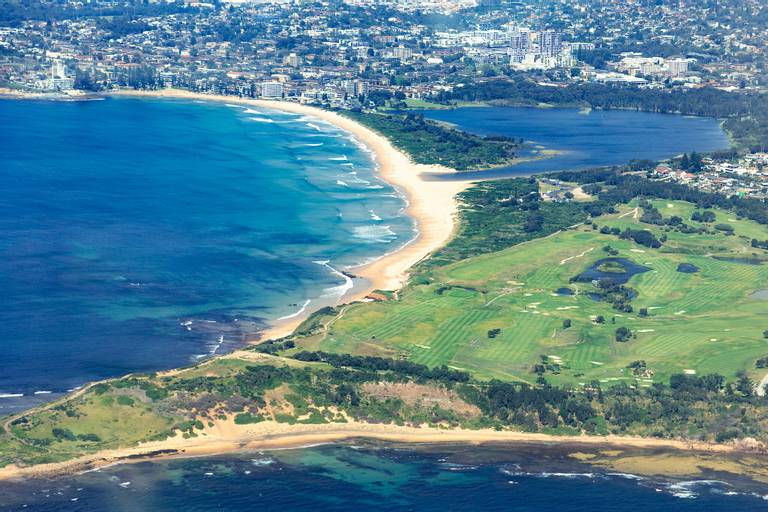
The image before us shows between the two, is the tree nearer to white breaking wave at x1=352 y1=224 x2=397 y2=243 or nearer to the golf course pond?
the golf course pond

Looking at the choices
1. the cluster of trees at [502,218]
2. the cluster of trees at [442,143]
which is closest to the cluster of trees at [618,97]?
the cluster of trees at [442,143]

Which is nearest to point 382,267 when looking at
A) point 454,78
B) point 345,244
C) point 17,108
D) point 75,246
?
point 345,244

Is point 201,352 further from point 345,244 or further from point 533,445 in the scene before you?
point 345,244

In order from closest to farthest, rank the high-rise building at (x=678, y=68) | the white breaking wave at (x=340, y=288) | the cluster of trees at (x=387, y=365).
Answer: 1. the cluster of trees at (x=387, y=365)
2. the white breaking wave at (x=340, y=288)
3. the high-rise building at (x=678, y=68)

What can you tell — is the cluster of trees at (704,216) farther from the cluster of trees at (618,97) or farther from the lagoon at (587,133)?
the cluster of trees at (618,97)

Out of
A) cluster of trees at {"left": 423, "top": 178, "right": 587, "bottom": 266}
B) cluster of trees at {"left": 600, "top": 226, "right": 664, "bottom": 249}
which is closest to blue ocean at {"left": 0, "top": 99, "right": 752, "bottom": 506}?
cluster of trees at {"left": 423, "top": 178, "right": 587, "bottom": 266}

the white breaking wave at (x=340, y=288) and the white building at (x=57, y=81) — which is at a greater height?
the white building at (x=57, y=81)

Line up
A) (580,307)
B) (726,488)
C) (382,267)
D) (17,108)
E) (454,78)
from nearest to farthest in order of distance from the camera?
(726,488) < (580,307) < (382,267) < (17,108) < (454,78)
